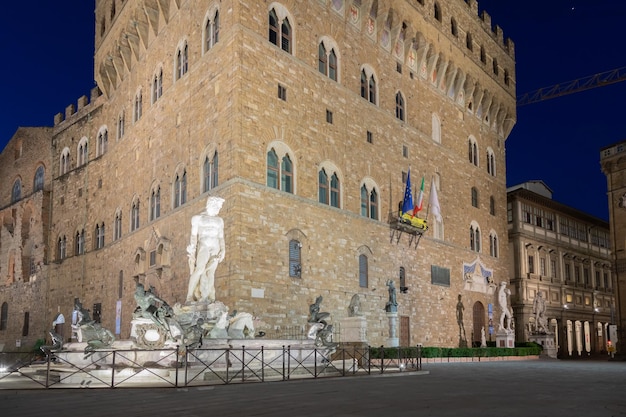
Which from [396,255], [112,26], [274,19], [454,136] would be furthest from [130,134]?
[454,136]

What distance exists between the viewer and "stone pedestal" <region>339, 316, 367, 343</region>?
23.0 m

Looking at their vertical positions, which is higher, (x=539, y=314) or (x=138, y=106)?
(x=138, y=106)

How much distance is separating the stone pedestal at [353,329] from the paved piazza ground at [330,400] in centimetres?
960

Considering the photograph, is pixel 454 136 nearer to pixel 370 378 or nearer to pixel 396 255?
pixel 396 255

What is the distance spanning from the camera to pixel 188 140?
80.2 feet

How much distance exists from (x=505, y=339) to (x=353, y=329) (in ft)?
47.2

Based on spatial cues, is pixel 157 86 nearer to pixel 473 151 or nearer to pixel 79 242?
pixel 79 242

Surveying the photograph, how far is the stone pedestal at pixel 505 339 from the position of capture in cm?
3397

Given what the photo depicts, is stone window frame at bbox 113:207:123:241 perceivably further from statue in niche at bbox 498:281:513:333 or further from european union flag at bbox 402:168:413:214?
statue in niche at bbox 498:281:513:333

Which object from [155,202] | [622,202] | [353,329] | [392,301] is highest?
[622,202]

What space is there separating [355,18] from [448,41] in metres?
8.03

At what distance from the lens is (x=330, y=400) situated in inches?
386

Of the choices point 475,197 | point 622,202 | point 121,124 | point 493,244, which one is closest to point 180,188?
point 121,124

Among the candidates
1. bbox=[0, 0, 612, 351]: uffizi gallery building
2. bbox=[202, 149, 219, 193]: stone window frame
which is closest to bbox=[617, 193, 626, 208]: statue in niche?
bbox=[0, 0, 612, 351]: uffizi gallery building
